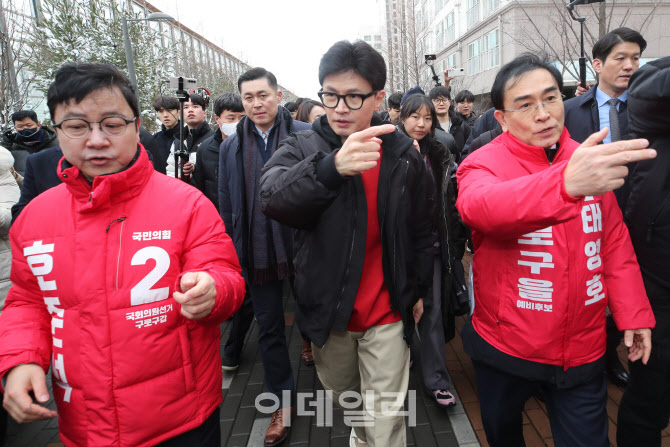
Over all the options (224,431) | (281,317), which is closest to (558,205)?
(281,317)

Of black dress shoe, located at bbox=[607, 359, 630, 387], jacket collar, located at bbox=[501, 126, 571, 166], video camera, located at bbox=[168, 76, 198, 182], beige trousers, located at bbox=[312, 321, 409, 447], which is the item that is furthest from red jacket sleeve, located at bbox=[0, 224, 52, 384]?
black dress shoe, located at bbox=[607, 359, 630, 387]

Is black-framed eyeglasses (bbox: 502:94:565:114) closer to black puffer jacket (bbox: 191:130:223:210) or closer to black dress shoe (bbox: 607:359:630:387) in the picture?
black dress shoe (bbox: 607:359:630:387)

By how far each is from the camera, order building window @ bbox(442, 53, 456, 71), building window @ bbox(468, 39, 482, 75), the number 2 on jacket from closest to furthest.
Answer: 1. the number 2 on jacket
2. building window @ bbox(468, 39, 482, 75)
3. building window @ bbox(442, 53, 456, 71)

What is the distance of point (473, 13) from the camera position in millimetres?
26797

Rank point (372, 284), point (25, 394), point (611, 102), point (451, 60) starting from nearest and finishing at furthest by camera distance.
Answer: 1. point (25, 394)
2. point (372, 284)
3. point (611, 102)
4. point (451, 60)

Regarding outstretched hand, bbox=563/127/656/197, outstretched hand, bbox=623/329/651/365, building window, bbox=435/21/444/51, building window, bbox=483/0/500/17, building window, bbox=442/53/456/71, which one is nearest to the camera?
outstretched hand, bbox=563/127/656/197

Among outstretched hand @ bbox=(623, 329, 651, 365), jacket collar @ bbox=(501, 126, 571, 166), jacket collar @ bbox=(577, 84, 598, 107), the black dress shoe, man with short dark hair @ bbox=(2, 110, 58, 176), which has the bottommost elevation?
the black dress shoe

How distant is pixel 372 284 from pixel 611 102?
7.79ft

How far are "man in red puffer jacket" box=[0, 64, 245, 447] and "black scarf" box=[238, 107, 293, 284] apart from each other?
1.29 meters

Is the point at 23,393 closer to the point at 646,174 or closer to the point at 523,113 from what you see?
the point at 523,113

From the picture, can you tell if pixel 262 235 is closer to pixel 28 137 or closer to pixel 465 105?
pixel 28 137

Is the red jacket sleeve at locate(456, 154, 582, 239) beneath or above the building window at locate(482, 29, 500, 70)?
beneath

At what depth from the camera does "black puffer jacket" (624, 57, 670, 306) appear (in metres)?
1.69

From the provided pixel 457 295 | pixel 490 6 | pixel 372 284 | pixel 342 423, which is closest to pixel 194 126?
pixel 457 295
